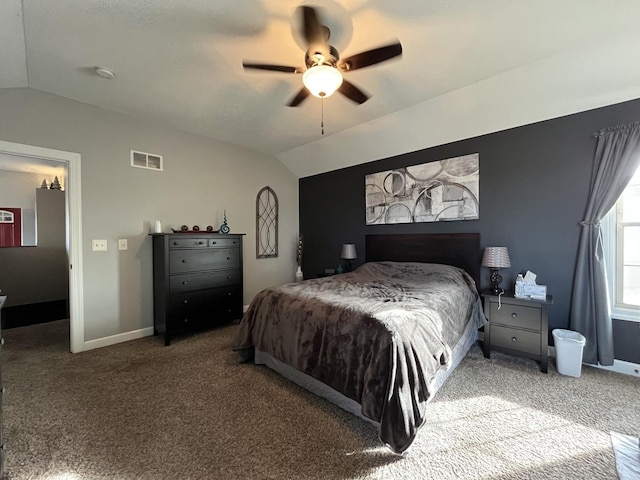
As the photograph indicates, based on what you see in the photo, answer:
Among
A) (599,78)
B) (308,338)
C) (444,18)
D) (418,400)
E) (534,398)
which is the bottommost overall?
(534,398)

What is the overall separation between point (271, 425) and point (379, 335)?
→ 94cm

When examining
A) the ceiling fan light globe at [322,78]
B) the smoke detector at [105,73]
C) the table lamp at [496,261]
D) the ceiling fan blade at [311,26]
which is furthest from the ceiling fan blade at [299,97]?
the table lamp at [496,261]

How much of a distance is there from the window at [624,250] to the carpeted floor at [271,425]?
2.28ft

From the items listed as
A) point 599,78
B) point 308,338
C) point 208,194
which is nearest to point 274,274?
point 208,194

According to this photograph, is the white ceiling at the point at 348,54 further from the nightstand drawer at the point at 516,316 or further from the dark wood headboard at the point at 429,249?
the nightstand drawer at the point at 516,316

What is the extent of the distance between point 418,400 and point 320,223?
12.2 ft

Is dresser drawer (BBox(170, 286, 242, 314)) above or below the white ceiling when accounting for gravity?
below

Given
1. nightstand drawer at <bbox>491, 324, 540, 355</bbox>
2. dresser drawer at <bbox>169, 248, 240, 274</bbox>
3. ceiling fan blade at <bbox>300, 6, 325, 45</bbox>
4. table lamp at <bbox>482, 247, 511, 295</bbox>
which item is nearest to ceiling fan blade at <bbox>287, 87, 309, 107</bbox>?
ceiling fan blade at <bbox>300, 6, 325, 45</bbox>

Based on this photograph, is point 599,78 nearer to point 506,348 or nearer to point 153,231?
point 506,348

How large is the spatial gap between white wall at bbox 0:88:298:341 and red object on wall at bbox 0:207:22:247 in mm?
3865

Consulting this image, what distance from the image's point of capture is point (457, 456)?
153cm

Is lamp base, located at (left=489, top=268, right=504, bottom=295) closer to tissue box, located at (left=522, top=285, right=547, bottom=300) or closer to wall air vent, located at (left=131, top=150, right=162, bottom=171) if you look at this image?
tissue box, located at (left=522, top=285, right=547, bottom=300)

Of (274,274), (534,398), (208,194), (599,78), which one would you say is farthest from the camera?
(274,274)

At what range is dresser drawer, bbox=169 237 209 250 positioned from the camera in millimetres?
3188
